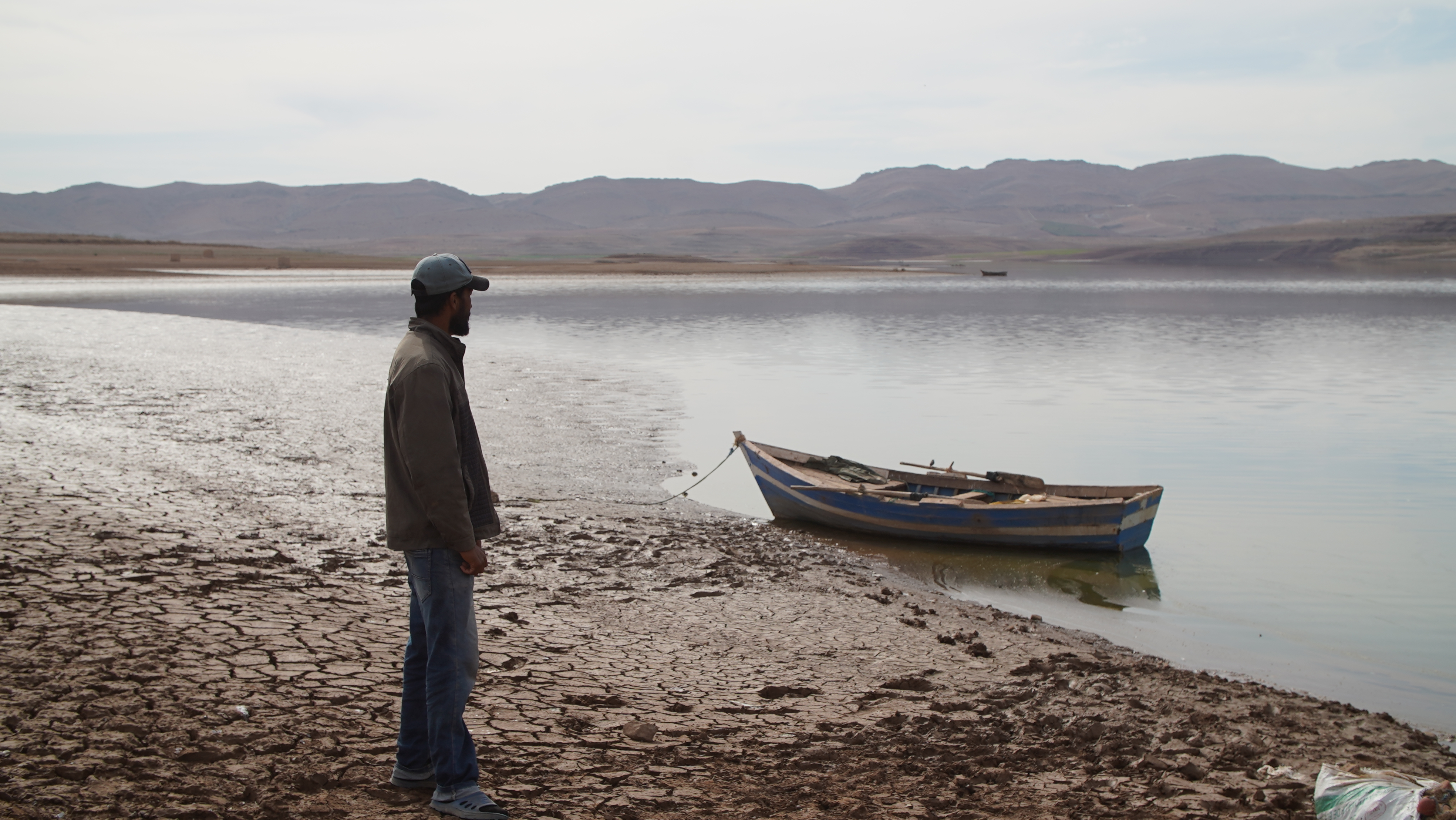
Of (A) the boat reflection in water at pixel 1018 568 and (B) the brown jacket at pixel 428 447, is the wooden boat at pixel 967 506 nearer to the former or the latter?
(A) the boat reflection in water at pixel 1018 568

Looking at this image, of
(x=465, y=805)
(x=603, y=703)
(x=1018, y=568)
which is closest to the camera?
(x=465, y=805)

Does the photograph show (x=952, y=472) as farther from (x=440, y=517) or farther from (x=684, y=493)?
(x=440, y=517)

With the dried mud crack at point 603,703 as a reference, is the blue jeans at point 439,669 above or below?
above

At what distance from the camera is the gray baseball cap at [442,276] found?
13.4ft

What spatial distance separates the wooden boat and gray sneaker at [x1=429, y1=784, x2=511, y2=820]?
7758 mm

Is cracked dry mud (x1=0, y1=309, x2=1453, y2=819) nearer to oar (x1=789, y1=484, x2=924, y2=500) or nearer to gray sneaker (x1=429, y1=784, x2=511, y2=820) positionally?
gray sneaker (x1=429, y1=784, x2=511, y2=820)

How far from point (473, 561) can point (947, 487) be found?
365 inches

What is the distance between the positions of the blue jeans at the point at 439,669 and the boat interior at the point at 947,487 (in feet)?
25.5

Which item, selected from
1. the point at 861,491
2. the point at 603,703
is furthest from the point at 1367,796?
the point at 861,491

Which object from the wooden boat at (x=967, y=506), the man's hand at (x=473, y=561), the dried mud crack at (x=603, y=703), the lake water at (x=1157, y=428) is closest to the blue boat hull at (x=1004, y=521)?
the wooden boat at (x=967, y=506)

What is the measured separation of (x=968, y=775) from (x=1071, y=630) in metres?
3.89

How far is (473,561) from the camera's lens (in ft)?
13.2

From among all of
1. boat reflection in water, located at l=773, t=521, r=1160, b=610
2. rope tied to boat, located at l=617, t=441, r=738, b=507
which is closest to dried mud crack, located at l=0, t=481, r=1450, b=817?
boat reflection in water, located at l=773, t=521, r=1160, b=610

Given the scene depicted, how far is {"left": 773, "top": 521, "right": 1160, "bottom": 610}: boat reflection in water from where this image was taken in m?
10.2
